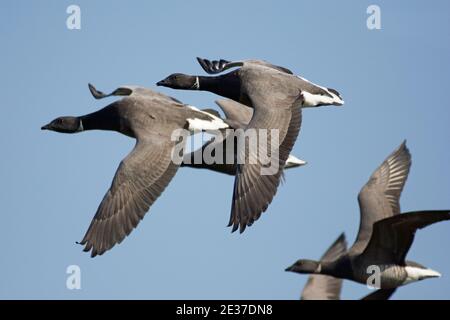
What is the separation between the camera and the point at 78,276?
74.6 ft

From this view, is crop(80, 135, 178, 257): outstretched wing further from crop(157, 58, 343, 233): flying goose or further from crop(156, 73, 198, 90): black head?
crop(156, 73, 198, 90): black head

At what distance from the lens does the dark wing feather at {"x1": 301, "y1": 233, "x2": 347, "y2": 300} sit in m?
23.6

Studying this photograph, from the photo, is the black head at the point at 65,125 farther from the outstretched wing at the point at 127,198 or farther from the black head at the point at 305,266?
the black head at the point at 305,266

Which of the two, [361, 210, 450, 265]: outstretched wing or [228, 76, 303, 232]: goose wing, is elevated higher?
[228, 76, 303, 232]: goose wing

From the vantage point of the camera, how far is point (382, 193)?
24000 millimetres

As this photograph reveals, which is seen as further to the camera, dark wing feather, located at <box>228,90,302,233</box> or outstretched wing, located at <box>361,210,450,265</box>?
dark wing feather, located at <box>228,90,302,233</box>

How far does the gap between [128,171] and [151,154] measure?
0.49 m

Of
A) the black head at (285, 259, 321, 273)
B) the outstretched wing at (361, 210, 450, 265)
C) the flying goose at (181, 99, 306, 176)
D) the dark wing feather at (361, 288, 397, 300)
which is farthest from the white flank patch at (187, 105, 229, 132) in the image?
the dark wing feather at (361, 288, 397, 300)

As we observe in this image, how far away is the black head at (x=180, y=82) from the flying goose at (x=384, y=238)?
364cm

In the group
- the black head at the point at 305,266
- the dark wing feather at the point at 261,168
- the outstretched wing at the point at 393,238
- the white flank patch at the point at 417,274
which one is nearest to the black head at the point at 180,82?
the dark wing feather at the point at 261,168

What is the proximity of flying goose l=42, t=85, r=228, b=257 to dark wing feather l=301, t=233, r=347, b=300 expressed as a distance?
3026 mm

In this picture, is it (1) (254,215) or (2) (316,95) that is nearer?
(1) (254,215)
